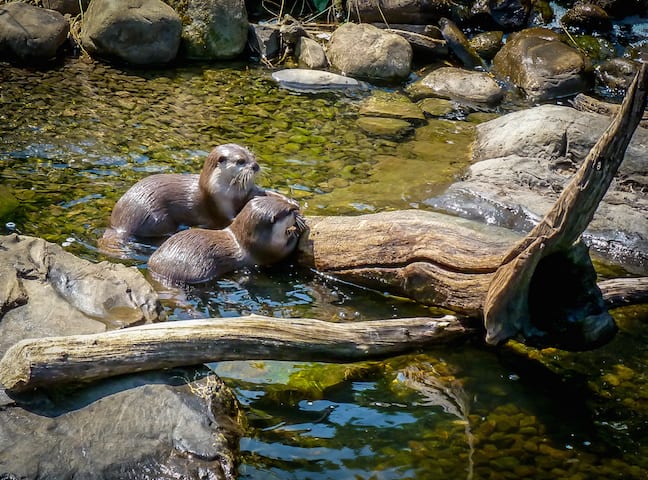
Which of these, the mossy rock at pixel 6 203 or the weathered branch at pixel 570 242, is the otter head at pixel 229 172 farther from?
the weathered branch at pixel 570 242

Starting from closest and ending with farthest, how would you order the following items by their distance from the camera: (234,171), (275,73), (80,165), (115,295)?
(115,295)
(234,171)
(80,165)
(275,73)

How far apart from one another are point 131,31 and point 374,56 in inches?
109

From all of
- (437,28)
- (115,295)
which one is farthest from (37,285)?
(437,28)

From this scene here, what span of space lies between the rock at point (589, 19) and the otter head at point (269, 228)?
24.0 feet

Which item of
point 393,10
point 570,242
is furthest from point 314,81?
point 570,242

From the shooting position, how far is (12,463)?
2.84 meters

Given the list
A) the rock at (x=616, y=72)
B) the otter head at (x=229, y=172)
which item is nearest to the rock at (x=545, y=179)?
the otter head at (x=229, y=172)

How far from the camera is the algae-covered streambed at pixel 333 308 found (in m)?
3.41

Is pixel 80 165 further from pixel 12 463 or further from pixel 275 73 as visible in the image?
pixel 12 463

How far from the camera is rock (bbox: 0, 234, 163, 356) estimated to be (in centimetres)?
357

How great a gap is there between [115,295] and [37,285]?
38 centimetres

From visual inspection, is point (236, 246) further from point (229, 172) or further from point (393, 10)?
point (393, 10)

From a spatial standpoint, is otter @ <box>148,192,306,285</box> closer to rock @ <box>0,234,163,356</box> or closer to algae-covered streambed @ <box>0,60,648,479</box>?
algae-covered streambed @ <box>0,60,648,479</box>

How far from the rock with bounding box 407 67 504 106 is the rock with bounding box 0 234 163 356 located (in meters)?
5.44
